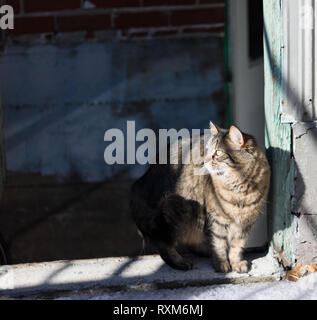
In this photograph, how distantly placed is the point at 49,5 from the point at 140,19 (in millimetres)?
808

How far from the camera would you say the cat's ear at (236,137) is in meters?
2.24

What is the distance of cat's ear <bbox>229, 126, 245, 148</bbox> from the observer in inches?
88.0

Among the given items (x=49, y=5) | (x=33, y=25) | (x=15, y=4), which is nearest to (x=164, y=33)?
(x=49, y=5)

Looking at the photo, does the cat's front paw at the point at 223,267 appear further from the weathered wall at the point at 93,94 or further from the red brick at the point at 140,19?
the red brick at the point at 140,19

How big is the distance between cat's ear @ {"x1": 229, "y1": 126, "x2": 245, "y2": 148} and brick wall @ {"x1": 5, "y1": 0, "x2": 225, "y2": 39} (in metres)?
2.11

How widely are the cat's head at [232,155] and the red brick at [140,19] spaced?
2089 mm

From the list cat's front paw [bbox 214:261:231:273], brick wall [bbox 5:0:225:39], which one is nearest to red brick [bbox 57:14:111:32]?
brick wall [bbox 5:0:225:39]

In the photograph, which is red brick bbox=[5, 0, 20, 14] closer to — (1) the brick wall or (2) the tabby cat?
(1) the brick wall

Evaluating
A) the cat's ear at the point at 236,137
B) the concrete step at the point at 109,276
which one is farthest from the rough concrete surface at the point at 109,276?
the cat's ear at the point at 236,137

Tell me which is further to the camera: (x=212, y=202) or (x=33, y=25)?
(x=33, y=25)

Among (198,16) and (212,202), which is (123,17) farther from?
(212,202)

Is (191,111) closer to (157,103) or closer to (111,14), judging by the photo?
(157,103)

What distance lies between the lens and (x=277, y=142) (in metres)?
2.32

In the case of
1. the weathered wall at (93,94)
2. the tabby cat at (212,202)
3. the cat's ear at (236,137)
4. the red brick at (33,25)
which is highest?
the red brick at (33,25)
